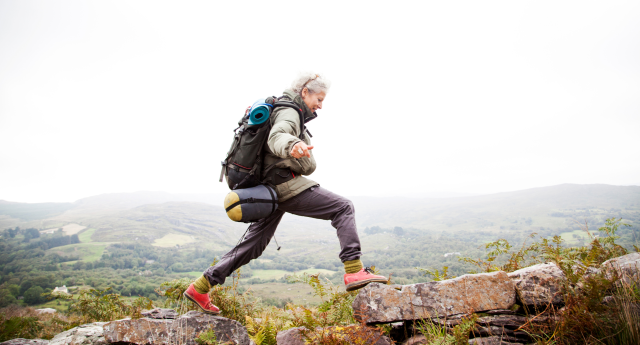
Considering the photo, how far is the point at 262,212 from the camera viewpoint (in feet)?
10.1

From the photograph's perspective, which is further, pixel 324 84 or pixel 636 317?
pixel 324 84

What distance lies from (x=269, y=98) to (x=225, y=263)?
7.21ft

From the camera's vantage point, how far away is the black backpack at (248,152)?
306 cm

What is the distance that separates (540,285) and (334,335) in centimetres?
237

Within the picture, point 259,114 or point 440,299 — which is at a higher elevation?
point 259,114

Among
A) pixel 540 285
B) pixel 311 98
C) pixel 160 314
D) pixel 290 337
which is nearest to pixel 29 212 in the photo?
pixel 160 314

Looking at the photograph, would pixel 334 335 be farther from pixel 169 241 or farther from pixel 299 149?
pixel 169 241

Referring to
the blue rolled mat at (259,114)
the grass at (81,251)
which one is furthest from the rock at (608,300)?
the grass at (81,251)

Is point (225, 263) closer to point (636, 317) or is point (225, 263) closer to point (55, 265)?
point (636, 317)

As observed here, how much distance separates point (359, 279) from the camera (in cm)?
304

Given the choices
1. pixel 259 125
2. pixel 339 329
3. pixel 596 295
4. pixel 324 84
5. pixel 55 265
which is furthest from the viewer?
pixel 55 265

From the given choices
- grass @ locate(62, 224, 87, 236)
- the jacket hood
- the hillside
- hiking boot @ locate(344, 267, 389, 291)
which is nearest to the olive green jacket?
the jacket hood

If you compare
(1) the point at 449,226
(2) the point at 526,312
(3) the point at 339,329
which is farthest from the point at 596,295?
(1) the point at 449,226

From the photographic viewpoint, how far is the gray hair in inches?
137
